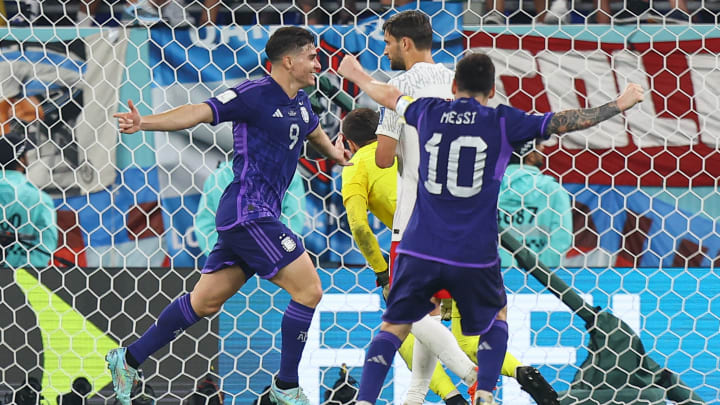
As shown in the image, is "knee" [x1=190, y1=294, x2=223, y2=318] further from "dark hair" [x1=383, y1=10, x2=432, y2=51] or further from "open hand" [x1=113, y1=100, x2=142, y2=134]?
"dark hair" [x1=383, y1=10, x2=432, y2=51]

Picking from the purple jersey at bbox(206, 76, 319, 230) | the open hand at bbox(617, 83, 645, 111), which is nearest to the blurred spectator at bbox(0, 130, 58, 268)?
the purple jersey at bbox(206, 76, 319, 230)

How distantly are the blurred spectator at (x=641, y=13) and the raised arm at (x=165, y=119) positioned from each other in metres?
2.45

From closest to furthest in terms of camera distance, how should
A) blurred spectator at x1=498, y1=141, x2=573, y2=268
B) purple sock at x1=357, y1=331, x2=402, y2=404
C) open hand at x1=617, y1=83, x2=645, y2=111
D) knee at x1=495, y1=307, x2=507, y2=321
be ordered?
open hand at x1=617, y1=83, x2=645, y2=111 → purple sock at x1=357, y1=331, x2=402, y2=404 → knee at x1=495, y1=307, x2=507, y2=321 → blurred spectator at x1=498, y1=141, x2=573, y2=268

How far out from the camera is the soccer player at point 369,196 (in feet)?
12.6

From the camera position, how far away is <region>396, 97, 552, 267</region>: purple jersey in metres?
3.04

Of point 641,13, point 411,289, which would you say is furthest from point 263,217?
point 641,13

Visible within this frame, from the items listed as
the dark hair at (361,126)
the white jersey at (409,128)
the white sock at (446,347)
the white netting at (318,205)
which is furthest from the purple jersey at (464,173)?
the white netting at (318,205)

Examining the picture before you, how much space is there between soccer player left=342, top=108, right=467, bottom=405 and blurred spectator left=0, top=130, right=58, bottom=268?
1.72 metres

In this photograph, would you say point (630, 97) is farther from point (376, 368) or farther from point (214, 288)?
point (214, 288)

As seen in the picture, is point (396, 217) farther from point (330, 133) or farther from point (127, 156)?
point (127, 156)

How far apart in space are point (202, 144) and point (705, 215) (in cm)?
258

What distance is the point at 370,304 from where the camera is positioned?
454 centimetres

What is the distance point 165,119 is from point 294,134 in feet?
1.72

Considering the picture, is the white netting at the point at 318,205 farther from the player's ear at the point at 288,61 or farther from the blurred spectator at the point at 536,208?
the player's ear at the point at 288,61
